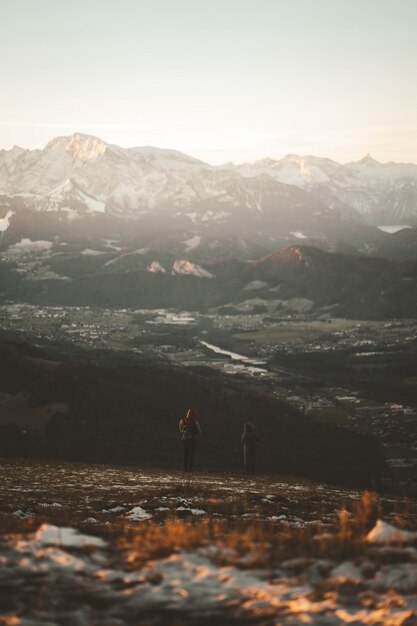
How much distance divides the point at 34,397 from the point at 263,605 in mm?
119439

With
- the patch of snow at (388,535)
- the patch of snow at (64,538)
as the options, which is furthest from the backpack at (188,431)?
the patch of snow at (388,535)

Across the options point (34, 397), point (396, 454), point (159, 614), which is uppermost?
point (159, 614)

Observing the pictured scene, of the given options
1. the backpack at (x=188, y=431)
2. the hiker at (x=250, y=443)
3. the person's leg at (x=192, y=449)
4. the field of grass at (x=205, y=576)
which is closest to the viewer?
the field of grass at (x=205, y=576)

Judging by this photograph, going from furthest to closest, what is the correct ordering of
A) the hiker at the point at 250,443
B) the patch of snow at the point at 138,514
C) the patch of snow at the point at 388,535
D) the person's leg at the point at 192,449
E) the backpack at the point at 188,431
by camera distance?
the hiker at the point at 250,443
the person's leg at the point at 192,449
the backpack at the point at 188,431
the patch of snow at the point at 138,514
the patch of snow at the point at 388,535

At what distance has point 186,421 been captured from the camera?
31.9 m

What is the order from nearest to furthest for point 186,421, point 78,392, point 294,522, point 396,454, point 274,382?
point 294,522 < point 186,421 < point 396,454 < point 78,392 < point 274,382

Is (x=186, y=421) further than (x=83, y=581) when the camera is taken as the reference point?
Yes

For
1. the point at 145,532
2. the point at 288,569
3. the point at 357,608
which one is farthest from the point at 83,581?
the point at 357,608

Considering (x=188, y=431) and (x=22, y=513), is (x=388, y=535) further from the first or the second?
(x=188, y=431)

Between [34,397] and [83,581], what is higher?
[83,581]

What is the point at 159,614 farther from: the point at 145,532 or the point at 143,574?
the point at 145,532

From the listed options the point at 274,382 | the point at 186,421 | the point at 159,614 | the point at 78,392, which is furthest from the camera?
the point at 274,382

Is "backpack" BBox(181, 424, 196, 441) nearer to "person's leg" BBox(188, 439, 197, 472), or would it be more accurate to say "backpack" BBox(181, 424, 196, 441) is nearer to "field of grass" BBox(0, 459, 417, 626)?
"person's leg" BBox(188, 439, 197, 472)

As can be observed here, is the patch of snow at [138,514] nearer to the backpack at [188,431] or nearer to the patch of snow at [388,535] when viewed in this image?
the patch of snow at [388,535]
